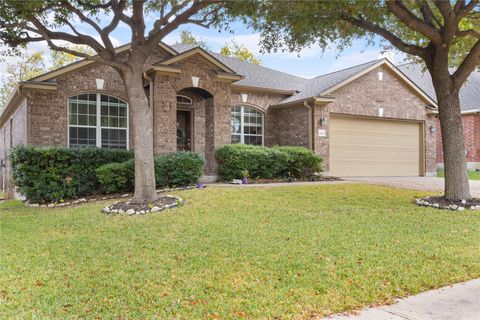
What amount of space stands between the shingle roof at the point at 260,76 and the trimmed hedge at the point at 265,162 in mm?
3439

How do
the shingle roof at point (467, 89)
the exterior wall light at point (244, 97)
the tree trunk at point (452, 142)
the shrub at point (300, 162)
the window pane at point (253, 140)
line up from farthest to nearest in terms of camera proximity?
the shingle roof at point (467, 89)
the window pane at point (253, 140)
the exterior wall light at point (244, 97)
the shrub at point (300, 162)
the tree trunk at point (452, 142)

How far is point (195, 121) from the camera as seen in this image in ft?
46.2

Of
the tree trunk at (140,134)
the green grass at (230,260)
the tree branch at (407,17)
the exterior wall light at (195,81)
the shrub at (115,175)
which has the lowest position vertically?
the green grass at (230,260)

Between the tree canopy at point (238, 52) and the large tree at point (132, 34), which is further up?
the tree canopy at point (238, 52)

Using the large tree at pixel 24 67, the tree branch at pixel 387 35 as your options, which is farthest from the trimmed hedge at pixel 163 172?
the large tree at pixel 24 67

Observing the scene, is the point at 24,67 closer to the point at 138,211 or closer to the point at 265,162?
the point at 265,162

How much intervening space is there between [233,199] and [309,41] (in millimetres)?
4744

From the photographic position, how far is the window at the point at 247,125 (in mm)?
15547

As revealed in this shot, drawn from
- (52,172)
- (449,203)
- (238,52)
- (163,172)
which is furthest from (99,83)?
(238,52)

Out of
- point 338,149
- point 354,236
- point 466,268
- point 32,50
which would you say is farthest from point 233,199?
point 32,50

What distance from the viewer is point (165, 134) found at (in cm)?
1252

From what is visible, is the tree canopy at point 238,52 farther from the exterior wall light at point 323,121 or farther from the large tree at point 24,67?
the exterior wall light at point 323,121

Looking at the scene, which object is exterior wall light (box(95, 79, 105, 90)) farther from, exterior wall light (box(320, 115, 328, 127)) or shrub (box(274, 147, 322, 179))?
exterior wall light (box(320, 115, 328, 127))

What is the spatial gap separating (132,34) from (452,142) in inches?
317
